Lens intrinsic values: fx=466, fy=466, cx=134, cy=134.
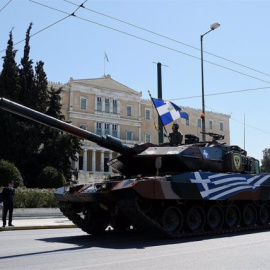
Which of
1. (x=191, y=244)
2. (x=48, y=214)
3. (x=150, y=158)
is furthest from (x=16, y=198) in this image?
(x=191, y=244)

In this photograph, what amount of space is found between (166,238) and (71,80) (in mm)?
51721

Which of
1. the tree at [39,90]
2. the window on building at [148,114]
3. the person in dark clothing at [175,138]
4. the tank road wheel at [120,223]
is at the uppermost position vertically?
the window on building at [148,114]

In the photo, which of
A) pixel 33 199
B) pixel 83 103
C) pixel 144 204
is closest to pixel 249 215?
pixel 144 204

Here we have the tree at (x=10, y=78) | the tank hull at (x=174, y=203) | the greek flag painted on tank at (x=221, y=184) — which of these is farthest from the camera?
the tree at (x=10, y=78)

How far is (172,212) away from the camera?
12.2 meters

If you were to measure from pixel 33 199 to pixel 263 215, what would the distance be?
515 inches

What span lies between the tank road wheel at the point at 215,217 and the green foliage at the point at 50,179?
19849 mm

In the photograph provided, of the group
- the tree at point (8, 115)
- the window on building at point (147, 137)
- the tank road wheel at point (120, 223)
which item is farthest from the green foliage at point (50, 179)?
the window on building at point (147, 137)

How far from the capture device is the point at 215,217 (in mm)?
13461

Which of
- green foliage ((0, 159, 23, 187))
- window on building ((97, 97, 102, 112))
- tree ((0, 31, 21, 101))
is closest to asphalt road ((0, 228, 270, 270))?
green foliage ((0, 159, 23, 187))

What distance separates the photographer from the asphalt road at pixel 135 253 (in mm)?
7723

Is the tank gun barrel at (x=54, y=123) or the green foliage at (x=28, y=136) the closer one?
the tank gun barrel at (x=54, y=123)

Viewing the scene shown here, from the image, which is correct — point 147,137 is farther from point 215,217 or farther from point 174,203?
point 174,203

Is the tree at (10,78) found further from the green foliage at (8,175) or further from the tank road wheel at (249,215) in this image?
Result: the tank road wheel at (249,215)
